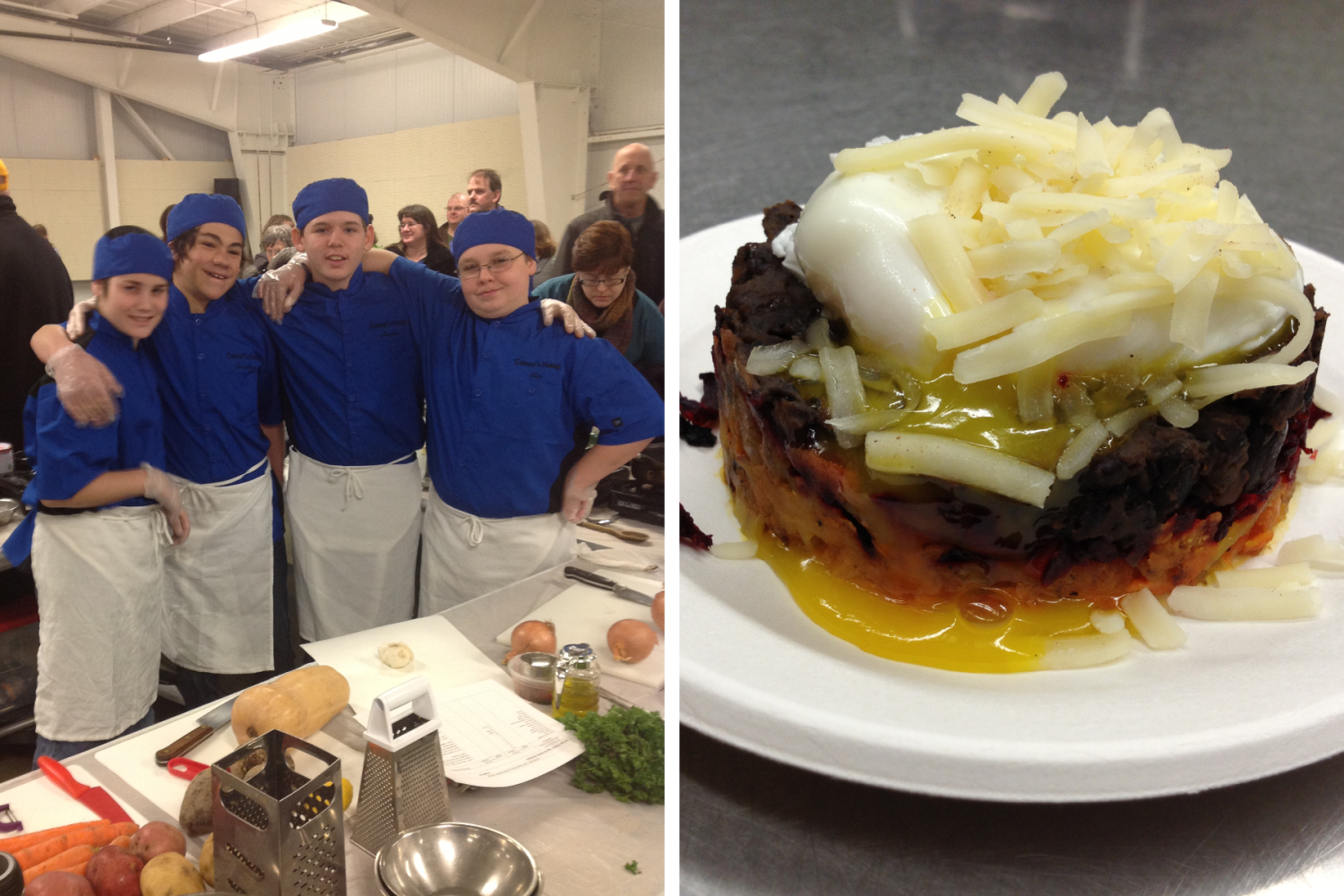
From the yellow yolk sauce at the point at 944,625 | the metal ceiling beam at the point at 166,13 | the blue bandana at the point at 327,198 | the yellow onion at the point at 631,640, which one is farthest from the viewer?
the yellow onion at the point at 631,640

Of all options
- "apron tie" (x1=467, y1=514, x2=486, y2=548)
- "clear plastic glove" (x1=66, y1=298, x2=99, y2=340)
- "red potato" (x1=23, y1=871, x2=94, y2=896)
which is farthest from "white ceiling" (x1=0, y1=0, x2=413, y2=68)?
"red potato" (x1=23, y1=871, x2=94, y2=896)

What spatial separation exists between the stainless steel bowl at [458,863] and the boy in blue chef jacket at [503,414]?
0.34 meters

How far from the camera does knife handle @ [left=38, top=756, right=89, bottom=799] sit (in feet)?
4.32

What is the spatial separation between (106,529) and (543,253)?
0.70m

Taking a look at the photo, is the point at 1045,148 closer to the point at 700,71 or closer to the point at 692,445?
the point at 692,445

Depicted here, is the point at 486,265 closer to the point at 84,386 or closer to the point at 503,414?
the point at 503,414

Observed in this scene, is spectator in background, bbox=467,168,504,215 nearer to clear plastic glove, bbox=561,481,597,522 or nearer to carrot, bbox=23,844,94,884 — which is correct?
clear plastic glove, bbox=561,481,597,522

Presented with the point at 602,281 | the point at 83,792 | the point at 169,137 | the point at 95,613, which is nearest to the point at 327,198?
the point at 169,137

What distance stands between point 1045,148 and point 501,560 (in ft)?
3.51

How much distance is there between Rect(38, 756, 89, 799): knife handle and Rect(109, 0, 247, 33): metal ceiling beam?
0.95 metres

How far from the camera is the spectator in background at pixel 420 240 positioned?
145cm

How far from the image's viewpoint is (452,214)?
146 centimetres

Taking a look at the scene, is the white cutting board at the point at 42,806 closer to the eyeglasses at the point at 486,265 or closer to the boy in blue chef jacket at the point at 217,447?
the boy in blue chef jacket at the point at 217,447

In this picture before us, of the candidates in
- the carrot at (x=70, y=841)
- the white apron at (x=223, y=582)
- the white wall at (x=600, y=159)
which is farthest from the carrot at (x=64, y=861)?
the white wall at (x=600, y=159)
